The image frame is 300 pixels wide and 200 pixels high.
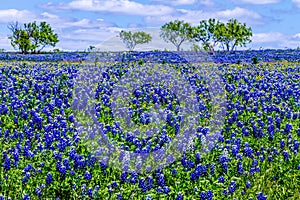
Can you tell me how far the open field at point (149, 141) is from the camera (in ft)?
23.6

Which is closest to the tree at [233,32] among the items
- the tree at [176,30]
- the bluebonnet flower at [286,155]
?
the tree at [176,30]

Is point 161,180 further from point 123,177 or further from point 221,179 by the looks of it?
point 221,179

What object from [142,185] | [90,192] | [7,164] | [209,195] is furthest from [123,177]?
[7,164]

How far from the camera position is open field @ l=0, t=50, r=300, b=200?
7.18 metres

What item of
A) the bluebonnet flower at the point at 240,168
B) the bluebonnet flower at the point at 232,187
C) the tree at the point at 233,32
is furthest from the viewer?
the tree at the point at 233,32

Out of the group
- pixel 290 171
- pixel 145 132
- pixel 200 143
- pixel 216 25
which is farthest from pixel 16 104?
pixel 216 25

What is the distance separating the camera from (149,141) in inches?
339

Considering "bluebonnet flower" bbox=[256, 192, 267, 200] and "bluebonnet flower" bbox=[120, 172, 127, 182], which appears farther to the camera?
"bluebonnet flower" bbox=[120, 172, 127, 182]

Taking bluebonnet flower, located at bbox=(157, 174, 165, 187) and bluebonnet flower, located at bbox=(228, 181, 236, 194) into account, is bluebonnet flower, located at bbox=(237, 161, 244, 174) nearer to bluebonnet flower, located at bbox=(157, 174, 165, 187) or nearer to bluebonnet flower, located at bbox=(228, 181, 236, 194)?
bluebonnet flower, located at bbox=(228, 181, 236, 194)

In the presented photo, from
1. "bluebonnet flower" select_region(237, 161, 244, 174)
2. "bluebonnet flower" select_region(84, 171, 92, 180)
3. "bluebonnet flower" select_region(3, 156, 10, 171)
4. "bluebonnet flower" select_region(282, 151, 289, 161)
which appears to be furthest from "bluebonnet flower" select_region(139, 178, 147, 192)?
"bluebonnet flower" select_region(282, 151, 289, 161)

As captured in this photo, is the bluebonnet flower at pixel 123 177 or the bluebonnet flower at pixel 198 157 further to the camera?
the bluebonnet flower at pixel 198 157

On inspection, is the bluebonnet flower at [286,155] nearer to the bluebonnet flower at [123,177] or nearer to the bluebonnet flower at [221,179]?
the bluebonnet flower at [221,179]

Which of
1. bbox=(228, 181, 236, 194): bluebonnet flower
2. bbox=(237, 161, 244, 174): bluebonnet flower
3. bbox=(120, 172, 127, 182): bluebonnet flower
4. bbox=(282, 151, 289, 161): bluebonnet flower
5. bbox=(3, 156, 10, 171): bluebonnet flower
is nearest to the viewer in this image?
bbox=(228, 181, 236, 194): bluebonnet flower

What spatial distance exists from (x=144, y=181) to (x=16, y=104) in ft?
16.8
